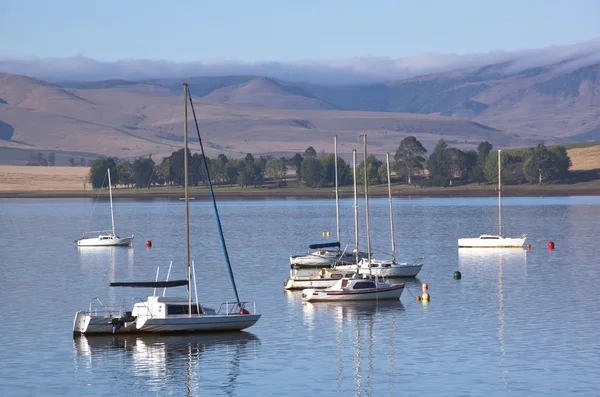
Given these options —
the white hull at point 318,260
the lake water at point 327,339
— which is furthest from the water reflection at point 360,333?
the white hull at point 318,260

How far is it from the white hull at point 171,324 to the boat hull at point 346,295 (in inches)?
546

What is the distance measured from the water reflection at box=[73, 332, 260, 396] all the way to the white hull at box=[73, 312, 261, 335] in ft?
1.37

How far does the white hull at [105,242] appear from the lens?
142 m

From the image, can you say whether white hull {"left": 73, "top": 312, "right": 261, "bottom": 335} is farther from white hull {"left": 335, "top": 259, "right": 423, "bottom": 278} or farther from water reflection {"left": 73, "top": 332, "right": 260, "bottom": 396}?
white hull {"left": 335, "top": 259, "right": 423, "bottom": 278}

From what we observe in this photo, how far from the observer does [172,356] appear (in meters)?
58.1

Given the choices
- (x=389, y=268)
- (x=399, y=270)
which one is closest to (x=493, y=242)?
(x=399, y=270)

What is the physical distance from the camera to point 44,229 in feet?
588

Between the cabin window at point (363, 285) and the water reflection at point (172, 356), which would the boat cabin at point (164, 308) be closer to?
the water reflection at point (172, 356)

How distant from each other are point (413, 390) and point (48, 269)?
220 feet

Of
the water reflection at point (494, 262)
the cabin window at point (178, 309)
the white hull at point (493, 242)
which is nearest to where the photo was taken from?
the cabin window at point (178, 309)

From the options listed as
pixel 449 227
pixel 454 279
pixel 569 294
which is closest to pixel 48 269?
pixel 454 279

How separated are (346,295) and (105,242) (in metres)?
73.0

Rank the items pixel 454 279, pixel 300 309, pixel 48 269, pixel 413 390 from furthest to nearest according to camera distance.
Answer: pixel 48 269 → pixel 454 279 → pixel 300 309 → pixel 413 390

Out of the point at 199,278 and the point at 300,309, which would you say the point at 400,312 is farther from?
the point at 199,278
